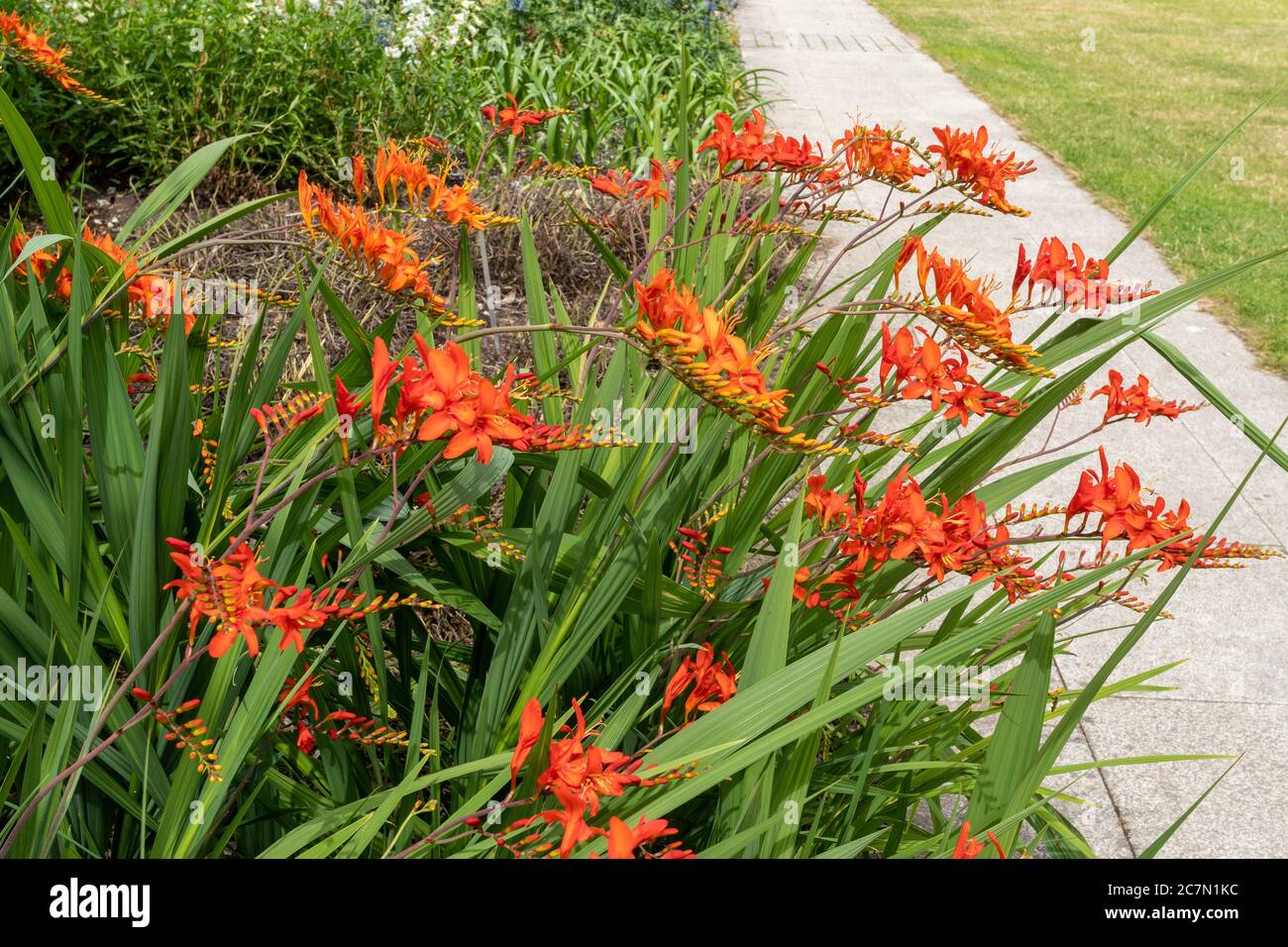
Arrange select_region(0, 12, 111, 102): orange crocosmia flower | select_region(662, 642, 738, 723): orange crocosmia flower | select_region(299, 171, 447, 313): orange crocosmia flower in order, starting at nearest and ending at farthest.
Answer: select_region(299, 171, 447, 313): orange crocosmia flower → select_region(662, 642, 738, 723): orange crocosmia flower → select_region(0, 12, 111, 102): orange crocosmia flower

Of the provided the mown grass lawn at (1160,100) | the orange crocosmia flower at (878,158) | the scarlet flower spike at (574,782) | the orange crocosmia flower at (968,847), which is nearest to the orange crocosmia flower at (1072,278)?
the orange crocosmia flower at (878,158)

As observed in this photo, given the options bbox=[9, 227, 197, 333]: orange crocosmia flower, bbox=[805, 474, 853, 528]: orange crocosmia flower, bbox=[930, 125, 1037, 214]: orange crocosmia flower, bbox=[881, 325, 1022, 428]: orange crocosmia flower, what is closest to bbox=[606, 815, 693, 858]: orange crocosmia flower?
bbox=[805, 474, 853, 528]: orange crocosmia flower

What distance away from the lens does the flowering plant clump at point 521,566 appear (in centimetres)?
119

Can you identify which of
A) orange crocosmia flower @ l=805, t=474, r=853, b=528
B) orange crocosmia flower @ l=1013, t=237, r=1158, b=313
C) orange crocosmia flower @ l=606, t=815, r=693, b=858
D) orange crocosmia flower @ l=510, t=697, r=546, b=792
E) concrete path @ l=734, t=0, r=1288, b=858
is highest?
orange crocosmia flower @ l=1013, t=237, r=1158, b=313

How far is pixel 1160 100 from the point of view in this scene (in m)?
9.65

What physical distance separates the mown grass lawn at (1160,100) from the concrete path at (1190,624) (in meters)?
0.30

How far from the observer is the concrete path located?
234cm

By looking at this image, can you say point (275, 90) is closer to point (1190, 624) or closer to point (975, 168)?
point (975, 168)

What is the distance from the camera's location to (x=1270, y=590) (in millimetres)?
3201

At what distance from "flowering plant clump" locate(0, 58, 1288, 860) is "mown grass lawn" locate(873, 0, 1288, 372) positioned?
3.74 m

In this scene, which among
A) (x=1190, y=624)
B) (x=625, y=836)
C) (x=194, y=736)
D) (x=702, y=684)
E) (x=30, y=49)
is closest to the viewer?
(x=625, y=836)

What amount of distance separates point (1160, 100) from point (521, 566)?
9901mm

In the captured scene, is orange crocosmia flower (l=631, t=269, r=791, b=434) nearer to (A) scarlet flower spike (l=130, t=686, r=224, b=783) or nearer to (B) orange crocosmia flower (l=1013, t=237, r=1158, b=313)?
(A) scarlet flower spike (l=130, t=686, r=224, b=783)

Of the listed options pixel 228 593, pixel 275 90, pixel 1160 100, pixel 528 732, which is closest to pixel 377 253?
pixel 228 593
